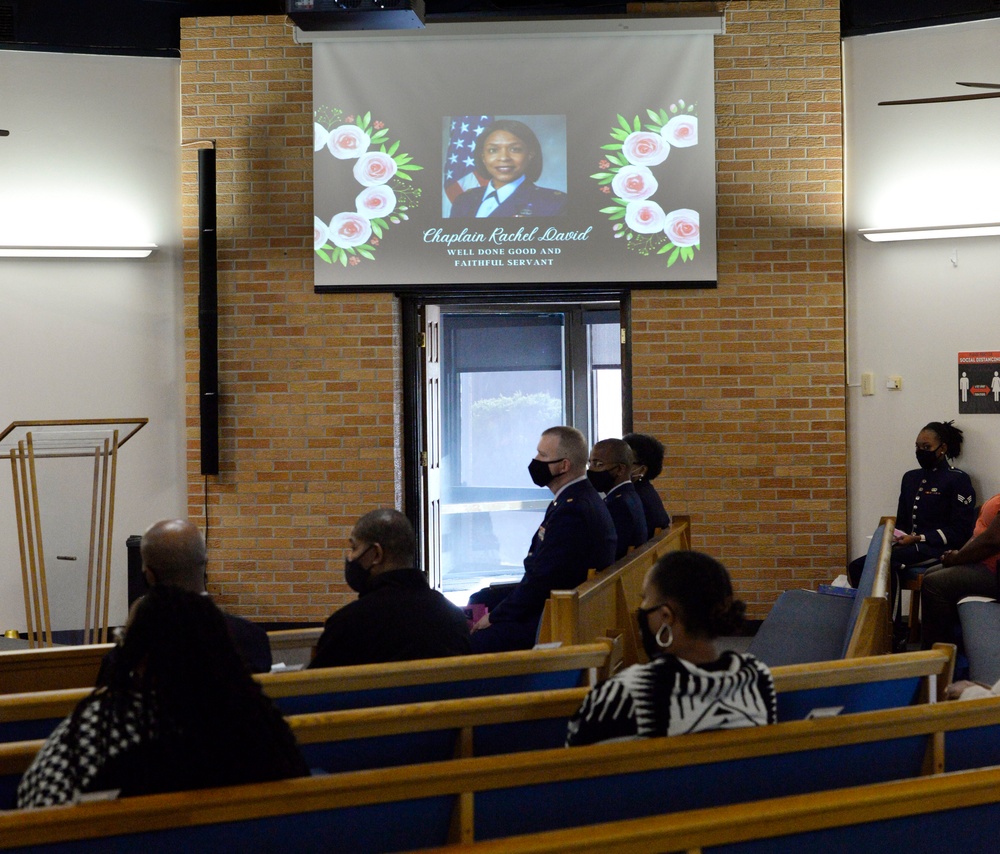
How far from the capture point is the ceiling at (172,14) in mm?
6703

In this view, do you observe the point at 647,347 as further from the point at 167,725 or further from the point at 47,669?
the point at 167,725

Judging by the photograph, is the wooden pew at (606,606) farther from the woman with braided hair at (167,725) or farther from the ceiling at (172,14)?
the ceiling at (172,14)

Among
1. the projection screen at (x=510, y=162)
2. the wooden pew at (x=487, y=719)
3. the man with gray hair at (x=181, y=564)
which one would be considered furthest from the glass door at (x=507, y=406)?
the wooden pew at (x=487, y=719)

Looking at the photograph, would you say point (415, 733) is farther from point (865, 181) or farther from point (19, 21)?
point (19, 21)

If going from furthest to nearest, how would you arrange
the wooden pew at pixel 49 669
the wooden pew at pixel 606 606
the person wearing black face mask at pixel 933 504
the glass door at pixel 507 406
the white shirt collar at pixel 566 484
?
the glass door at pixel 507 406 < the person wearing black face mask at pixel 933 504 < the white shirt collar at pixel 566 484 < the wooden pew at pixel 606 606 < the wooden pew at pixel 49 669

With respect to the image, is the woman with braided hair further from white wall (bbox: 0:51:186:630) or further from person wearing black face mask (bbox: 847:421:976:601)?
white wall (bbox: 0:51:186:630)

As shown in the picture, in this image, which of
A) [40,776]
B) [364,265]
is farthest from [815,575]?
[40,776]

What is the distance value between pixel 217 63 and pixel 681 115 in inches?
116

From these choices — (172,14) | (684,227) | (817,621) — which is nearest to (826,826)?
(817,621)

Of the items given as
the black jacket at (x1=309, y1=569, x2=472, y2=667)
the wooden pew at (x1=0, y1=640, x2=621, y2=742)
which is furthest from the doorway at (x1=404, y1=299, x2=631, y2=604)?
the wooden pew at (x1=0, y1=640, x2=621, y2=742)

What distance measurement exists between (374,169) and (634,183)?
164 cm

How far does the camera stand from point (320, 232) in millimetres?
6930

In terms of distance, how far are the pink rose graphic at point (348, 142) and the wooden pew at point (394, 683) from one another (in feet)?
16.2

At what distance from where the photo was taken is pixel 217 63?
22.8ft
